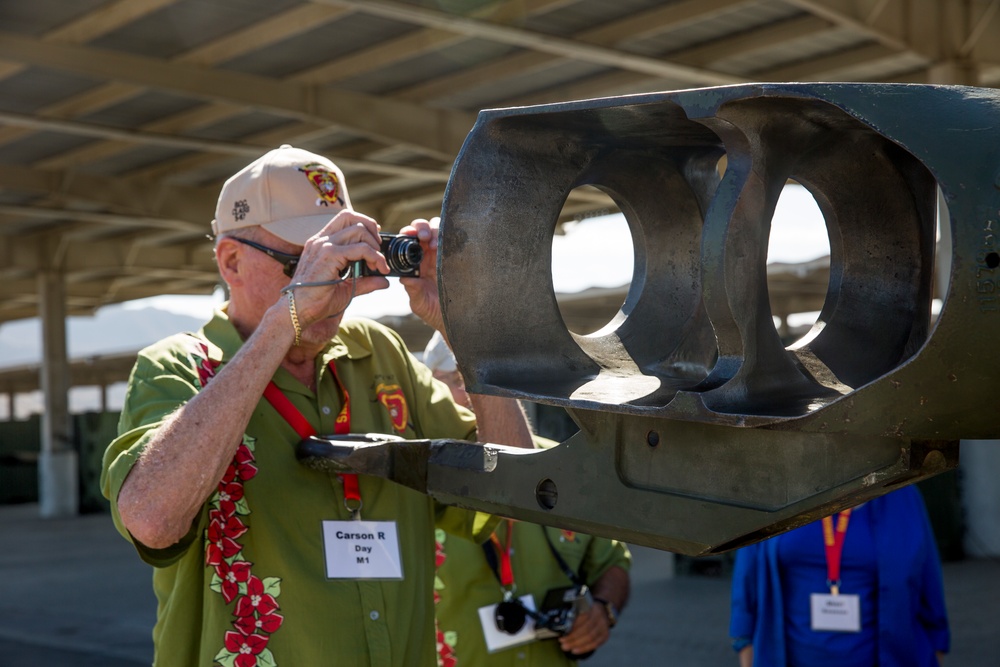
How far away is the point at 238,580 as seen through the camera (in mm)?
2039

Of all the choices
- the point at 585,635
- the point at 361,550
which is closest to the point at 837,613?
the point at 585,635

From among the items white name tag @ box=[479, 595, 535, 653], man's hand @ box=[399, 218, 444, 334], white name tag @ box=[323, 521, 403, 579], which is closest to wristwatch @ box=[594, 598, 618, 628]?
white name tag @ box=[479, 595, 535, 653]

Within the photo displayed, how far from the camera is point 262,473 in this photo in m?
2.10

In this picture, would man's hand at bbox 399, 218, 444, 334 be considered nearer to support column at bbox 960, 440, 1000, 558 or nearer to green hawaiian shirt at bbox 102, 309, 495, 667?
green hawaiian shirt at bbox 102, 309, 495, 667

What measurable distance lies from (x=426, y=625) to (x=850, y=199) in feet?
4.23

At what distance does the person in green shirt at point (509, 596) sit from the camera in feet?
11.0

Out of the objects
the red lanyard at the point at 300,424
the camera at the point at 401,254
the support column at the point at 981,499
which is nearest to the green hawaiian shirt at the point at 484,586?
the red lanyard at the point at 300,424

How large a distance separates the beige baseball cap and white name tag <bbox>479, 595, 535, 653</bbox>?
157 centimetres

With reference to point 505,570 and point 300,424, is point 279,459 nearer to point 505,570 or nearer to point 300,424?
point 300,424

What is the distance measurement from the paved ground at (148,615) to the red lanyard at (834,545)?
341cm

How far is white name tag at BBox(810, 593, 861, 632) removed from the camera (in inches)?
142

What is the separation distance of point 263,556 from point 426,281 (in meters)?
0.61

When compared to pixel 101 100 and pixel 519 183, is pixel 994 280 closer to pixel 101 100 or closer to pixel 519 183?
pixel 519 183

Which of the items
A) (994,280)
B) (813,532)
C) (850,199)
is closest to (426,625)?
(850,199)
